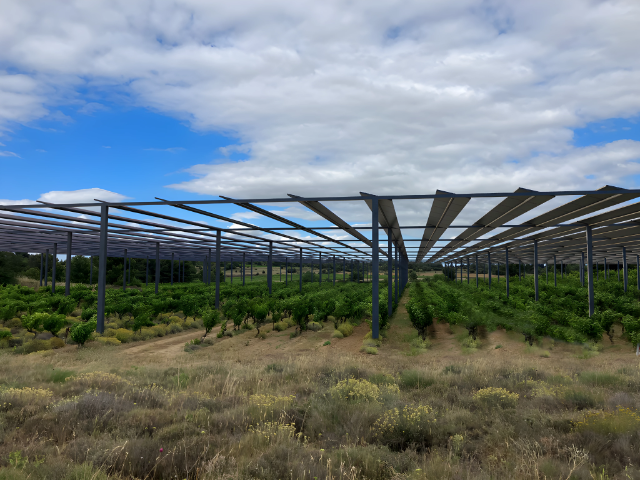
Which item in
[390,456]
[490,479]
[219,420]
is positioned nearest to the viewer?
[490,479]

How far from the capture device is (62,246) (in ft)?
106

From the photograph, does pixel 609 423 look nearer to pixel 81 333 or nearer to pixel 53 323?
pixel 81 333

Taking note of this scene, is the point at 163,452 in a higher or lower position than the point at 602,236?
lower

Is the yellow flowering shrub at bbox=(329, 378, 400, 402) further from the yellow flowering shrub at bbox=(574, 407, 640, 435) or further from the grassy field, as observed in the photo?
the yellow flowering shrub at bbox=(574, 407, 640, 435)

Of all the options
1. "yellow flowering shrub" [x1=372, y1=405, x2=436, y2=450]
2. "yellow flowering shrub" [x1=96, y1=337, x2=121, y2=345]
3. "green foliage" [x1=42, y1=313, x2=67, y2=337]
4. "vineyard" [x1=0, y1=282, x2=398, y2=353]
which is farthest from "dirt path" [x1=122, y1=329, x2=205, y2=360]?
"yellow flowering shrub" [x1=372, y1=405, x2=436, y2=450]

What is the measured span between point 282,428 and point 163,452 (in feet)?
4.75

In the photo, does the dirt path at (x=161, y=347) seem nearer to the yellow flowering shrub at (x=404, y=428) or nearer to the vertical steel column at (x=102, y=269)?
the vertical steel column at (x=102, y=269)

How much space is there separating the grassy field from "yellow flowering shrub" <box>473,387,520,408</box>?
23mm

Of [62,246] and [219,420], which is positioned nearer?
[219,420]

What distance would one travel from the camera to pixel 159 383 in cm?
732

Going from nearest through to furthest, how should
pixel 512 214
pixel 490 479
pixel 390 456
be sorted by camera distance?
1. pixel 490 479
2. pixel 390 456
3. pixel 512 214

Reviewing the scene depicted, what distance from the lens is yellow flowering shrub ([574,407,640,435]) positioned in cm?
457

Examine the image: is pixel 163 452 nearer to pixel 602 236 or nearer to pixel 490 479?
pixel 490 479

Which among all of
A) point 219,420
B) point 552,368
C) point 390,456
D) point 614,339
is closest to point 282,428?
point 219,420
